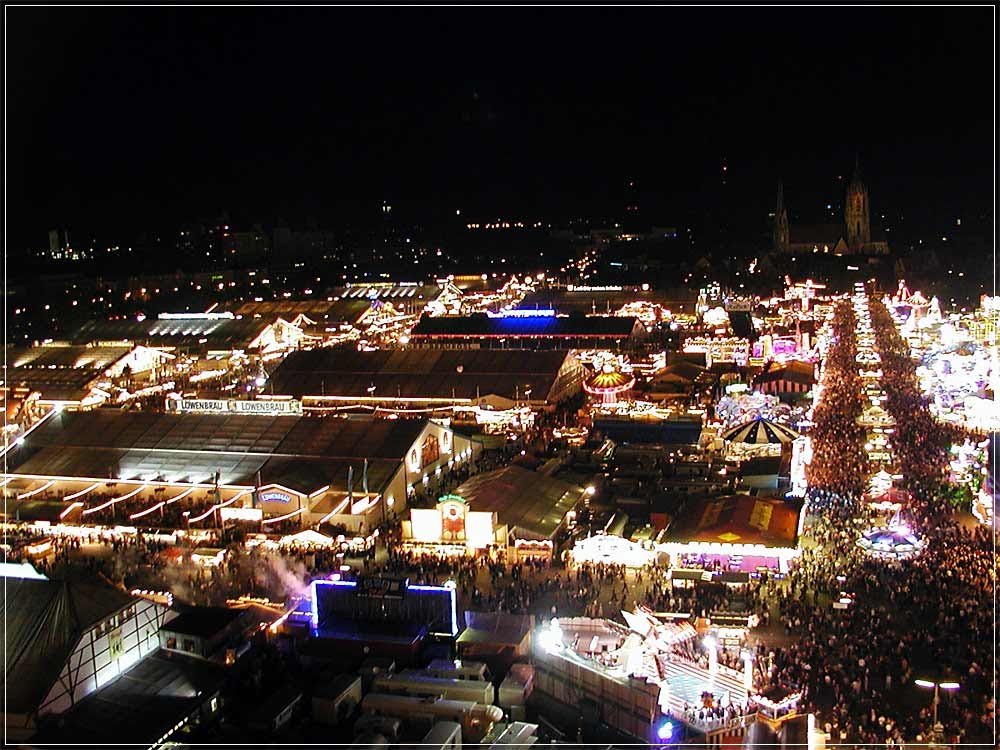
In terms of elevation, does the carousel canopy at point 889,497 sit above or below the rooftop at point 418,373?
below

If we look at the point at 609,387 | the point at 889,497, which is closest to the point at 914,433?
the point at 889,497

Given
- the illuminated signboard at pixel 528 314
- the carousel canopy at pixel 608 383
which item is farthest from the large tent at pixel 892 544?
the illuminated signboard at pixel 528 314

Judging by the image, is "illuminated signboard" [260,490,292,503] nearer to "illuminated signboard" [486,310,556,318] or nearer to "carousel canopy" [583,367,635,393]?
"carousel canopy" [583,367,635,393]

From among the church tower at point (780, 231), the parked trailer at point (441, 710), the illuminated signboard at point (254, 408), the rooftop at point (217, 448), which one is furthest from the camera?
the church tower at point (780, 231)

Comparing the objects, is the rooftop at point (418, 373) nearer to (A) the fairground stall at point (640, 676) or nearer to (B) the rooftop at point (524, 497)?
(B) the rooftop at point (524, 497)

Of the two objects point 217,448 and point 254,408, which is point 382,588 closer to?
point 217,448

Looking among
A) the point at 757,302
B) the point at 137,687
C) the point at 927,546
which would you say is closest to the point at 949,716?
the point at 927,546
